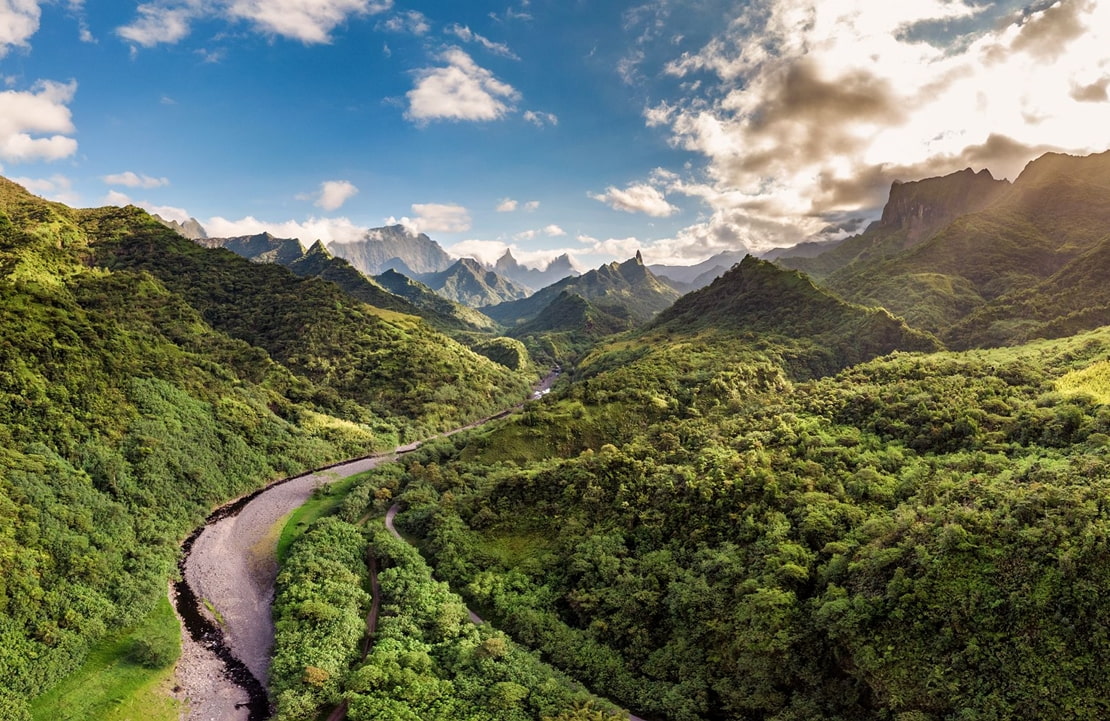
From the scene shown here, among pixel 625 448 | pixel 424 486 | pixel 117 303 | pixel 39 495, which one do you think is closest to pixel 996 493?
pixel 625 448

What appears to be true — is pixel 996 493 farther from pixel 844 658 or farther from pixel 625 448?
pixel 625 448

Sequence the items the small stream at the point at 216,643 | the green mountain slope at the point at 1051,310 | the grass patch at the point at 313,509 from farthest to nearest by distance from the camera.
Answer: the green mountain slope at the point at 1051,310
the grass patch at the point at 313,509
the small stream at the point at 216,643

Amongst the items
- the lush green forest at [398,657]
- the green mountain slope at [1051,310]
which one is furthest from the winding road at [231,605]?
the green mountain slope at [1051,310]

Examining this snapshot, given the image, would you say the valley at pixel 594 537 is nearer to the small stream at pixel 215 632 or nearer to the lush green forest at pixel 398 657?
the lush green forest at pixel 398 657

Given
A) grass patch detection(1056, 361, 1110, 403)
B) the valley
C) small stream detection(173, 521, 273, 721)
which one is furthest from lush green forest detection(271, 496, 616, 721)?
grass patch detection(1056, 361, 1110, 403)

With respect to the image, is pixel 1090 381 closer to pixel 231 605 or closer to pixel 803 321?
pixel 803 321

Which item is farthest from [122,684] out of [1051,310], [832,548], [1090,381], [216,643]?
[1051,310]
